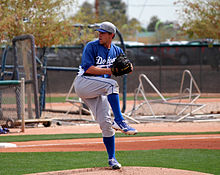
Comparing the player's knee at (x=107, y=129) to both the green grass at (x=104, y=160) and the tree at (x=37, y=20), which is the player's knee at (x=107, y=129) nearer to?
the green grass at (x=104, y=160)

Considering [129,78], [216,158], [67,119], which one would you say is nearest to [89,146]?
[216,158]

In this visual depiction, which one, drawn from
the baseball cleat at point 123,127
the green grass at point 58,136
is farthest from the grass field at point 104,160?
the green grass at point 58,136

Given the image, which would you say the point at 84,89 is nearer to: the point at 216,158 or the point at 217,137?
the point at 216,158

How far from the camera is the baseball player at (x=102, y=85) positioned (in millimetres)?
5703

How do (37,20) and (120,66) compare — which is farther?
(37,20)

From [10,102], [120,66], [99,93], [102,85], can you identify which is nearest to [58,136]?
[10,102]

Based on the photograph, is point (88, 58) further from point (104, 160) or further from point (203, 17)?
point (203, 17)

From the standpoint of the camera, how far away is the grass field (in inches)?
253

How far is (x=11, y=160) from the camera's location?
7168 mm

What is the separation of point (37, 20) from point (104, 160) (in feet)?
26.0

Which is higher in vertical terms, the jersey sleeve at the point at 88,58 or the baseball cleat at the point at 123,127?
the jersey sleeve at the point at 88,58

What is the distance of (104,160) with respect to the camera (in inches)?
279

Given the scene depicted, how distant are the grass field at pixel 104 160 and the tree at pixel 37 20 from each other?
6523 mm

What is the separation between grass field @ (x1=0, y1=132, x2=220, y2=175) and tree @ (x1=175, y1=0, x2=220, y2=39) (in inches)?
450
